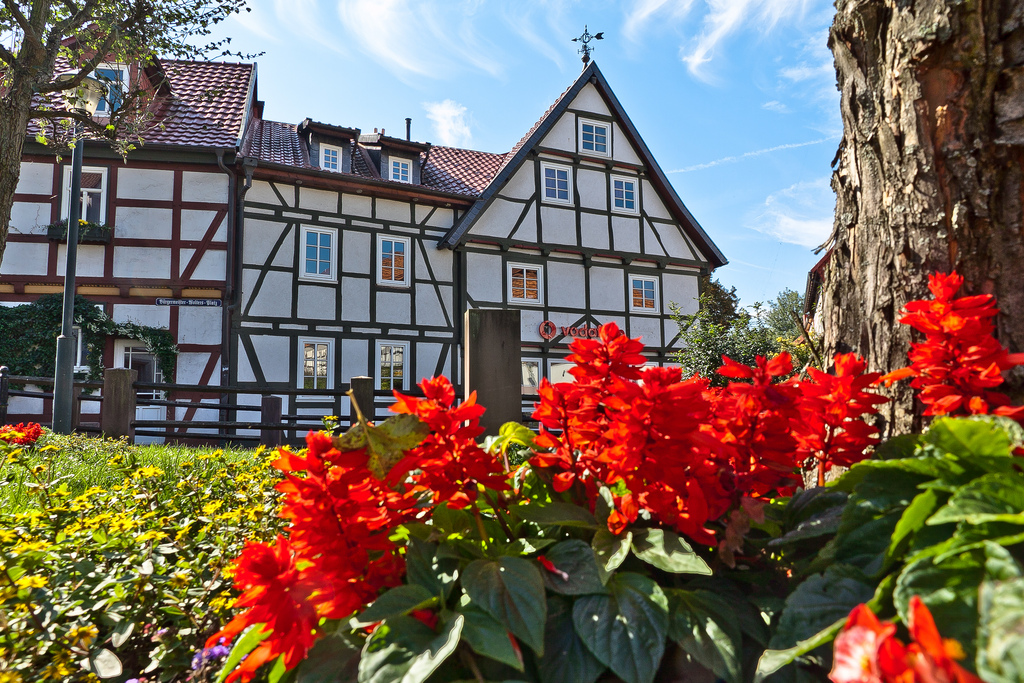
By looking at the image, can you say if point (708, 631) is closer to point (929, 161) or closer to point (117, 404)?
point (929, 161)

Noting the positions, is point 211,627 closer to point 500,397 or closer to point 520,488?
point 520,488

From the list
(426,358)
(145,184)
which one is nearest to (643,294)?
(426,358)

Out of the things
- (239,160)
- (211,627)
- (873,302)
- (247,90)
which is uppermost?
(247,90)

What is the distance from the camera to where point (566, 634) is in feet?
3.42

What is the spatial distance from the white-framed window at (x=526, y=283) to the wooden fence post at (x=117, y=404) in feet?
30.7

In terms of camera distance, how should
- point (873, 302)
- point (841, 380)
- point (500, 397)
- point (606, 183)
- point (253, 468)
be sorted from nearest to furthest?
point (841, 380) → point (873, 302) → point (500, 397) → point (253, 468) → point (606, 183)

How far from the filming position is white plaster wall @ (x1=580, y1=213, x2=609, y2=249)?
15695 millimetres

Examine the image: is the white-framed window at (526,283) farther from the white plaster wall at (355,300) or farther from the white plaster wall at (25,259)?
the white plaster wall at (25,259)

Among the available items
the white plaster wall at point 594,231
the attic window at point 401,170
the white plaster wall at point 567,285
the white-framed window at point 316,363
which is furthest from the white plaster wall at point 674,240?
the white-framed window at point 316,363

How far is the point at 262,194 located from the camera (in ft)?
43.1

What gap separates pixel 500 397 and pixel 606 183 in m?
14.0

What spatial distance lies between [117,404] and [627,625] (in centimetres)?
728

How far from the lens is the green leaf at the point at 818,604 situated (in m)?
0.87

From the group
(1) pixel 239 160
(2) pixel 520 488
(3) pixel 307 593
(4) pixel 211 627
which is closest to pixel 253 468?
(4) pixel 211 627
